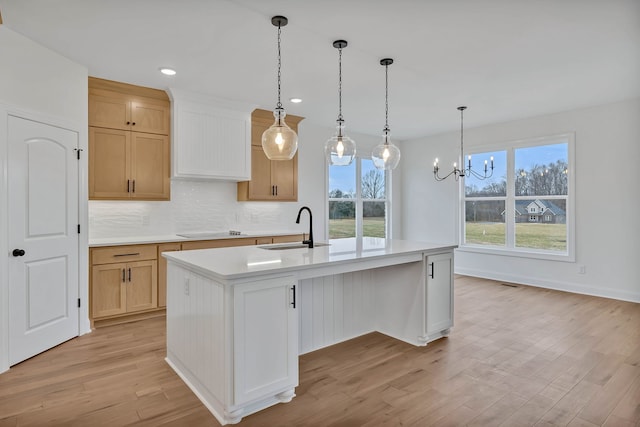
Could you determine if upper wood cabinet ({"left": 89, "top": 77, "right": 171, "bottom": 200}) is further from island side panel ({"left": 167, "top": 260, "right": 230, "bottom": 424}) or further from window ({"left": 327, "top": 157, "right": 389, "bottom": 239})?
window ({"left": 327, "top": 157, "right": 389, "bottom": 239})

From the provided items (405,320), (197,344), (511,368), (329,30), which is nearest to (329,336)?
(405,320)

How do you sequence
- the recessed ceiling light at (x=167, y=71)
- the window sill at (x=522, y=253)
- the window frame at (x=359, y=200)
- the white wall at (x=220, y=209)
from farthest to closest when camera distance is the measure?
the window frame at (x=359, y=200)
the window sill at (x=522, y=253)
the white wall at (x=220, y=209)
the recessed ceiling light at (x=167, y=71)

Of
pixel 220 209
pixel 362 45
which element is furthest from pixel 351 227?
pixel 362 45

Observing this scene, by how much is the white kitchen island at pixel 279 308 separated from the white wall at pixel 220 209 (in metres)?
2.02

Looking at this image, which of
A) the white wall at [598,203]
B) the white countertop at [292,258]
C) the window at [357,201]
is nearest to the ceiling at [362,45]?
the white wall at [598,203]

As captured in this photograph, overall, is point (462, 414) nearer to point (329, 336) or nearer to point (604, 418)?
point (604, 418)

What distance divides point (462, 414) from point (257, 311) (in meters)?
1.37

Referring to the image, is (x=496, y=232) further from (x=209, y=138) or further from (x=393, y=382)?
(x=209, y=138)

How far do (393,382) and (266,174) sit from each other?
3468mm

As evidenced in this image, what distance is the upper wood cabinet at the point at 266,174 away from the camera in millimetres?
5113

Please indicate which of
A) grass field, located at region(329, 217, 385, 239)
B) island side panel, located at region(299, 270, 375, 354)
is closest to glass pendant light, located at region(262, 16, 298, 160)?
island side panel, located at region(299, 270, 375, 354)

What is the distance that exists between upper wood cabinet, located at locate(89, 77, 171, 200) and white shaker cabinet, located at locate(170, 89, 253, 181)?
0.16 m

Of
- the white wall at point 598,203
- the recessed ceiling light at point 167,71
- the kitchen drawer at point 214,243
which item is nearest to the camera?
the recessed ceiling light at point 167,71

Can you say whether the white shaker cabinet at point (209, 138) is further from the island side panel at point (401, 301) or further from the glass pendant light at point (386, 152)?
the island side panel at point (401, 301)
